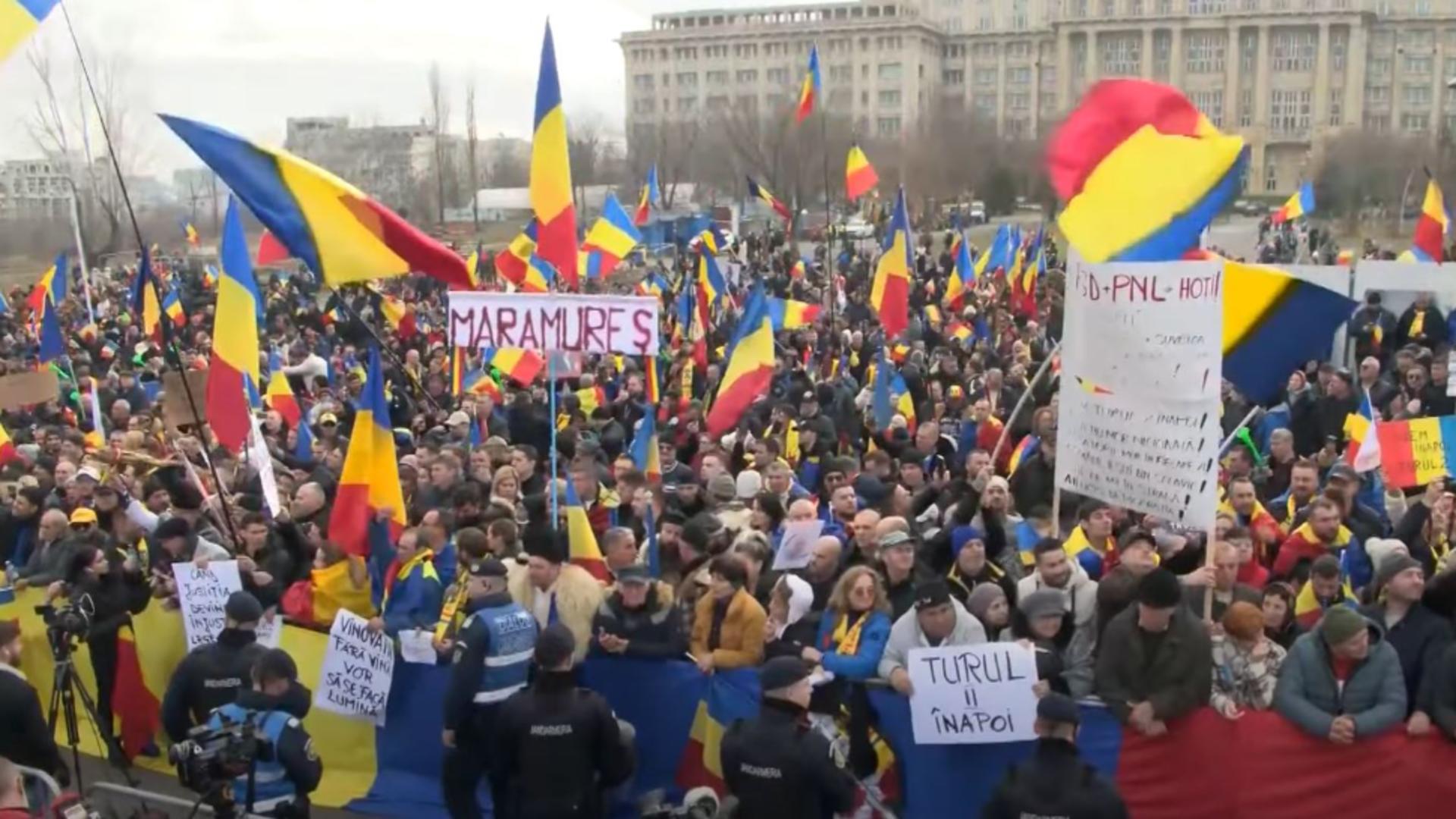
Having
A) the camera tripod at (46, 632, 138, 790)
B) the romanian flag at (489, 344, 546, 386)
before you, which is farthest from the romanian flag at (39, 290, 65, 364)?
the camera tripod at (46, 632, 138, 790)

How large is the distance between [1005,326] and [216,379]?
1394 cm

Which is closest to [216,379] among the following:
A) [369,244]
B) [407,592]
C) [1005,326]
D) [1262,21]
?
[369,244]

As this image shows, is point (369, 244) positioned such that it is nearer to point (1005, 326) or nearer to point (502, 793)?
point (502, 793)

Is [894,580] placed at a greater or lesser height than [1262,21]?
lesser

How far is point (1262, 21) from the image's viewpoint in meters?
105

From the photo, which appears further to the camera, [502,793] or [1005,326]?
[1005,326]

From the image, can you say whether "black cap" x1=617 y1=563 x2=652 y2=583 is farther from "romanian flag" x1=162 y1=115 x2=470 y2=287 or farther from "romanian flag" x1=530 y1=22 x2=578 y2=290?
"romanian flag" x1=530 y1=22 x2=578 y2=290

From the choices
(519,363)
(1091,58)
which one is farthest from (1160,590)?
(1091,58)

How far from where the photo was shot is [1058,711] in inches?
194

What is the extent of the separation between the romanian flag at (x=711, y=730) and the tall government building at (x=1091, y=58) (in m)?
87.9

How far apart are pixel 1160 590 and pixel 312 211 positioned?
5241mm

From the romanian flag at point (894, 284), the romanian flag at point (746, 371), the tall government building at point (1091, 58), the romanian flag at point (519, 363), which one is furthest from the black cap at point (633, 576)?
the tall government building at point (1091, 58)

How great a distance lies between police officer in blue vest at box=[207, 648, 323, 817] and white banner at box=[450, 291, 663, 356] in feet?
9.93

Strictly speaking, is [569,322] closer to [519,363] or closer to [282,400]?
[519,363]
